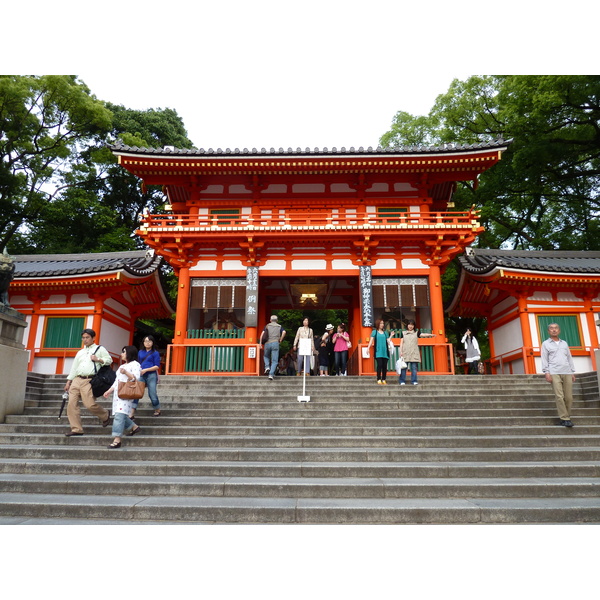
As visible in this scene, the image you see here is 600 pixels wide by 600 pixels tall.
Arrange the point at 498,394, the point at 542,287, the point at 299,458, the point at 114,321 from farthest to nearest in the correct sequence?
the point at 114,321 < the point at 542,287 < the point at 498,394 < the point at 299,458

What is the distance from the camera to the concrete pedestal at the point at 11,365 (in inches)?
316

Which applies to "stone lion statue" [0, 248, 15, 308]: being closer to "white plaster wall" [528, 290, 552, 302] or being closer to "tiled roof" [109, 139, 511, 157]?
"tiled roof" [109, 139, 511, 157]

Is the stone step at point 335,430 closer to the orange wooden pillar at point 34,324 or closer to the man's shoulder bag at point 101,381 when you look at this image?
the man's shoulder bag at point 101,381

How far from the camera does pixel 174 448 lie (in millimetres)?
6535

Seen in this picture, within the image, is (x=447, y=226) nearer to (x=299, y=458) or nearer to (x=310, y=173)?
(x=310, y=173)

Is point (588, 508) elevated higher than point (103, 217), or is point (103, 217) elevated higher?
point (103, 217)

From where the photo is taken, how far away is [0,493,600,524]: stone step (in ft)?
14.6

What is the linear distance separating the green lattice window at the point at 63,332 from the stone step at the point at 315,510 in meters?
11.8

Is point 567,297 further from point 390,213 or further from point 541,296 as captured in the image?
point 390,213

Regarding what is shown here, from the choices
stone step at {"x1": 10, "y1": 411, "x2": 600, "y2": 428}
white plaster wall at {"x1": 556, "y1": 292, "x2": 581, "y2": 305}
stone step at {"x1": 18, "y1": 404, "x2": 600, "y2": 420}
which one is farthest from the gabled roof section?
stone step at {"x1": 10, "y1": 411, "x2": 600, "y2": 428}

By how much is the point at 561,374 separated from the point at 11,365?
10.1 m

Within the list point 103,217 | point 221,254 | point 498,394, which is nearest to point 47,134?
point 103,217

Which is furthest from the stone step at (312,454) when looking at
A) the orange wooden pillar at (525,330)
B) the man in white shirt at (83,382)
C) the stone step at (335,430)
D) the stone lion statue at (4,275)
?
the orange wooden pillar at (525,330)

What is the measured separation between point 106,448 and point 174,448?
0.99 m
